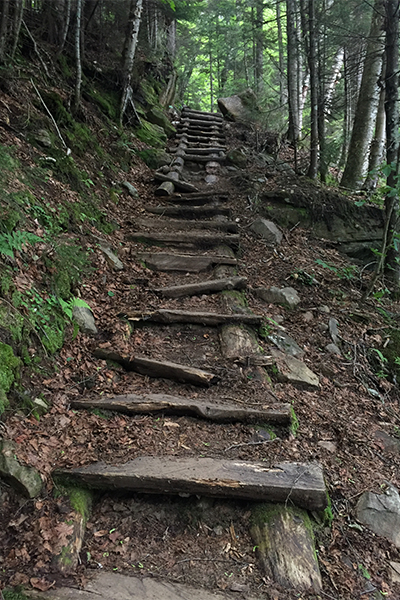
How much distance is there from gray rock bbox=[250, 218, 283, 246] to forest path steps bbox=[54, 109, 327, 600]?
23.2 inches

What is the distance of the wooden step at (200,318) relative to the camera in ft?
13.5

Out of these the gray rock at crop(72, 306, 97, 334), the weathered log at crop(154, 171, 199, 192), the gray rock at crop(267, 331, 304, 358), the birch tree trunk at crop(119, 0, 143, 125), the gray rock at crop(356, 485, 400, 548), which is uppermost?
A: the birch tree trunk at crop(119, 0, 143, 125)

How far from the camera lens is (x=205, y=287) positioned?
4797 mm

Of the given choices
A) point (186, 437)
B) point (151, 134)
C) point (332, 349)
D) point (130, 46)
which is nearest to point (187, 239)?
point (332, 349)

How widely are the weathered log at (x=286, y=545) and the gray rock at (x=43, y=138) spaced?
4971 mm

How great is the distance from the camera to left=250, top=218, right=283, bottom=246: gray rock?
6340 millimetres

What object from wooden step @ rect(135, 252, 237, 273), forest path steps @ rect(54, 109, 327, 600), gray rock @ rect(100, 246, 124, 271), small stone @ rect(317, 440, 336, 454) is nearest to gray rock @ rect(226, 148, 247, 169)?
forest path steps @ rect(54, 109, 327, 600)

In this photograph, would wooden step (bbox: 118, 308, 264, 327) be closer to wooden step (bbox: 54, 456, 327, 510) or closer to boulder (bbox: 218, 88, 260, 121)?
wooden step (bbox: 54, 456, 327, 510)

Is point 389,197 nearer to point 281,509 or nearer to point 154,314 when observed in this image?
point 154,314

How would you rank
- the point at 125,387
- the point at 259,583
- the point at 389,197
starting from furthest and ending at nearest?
the point at 389,197 → the point at 125,387 → the point at 259,583

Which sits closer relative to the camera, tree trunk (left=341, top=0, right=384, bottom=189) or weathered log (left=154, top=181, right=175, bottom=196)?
weathered log (left=154, top=181, right=175, bottom=196)

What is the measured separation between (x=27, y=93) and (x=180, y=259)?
129 inches

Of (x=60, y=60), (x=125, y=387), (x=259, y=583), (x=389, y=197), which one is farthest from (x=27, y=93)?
(x=259, y=583)

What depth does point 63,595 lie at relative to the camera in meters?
1.76
